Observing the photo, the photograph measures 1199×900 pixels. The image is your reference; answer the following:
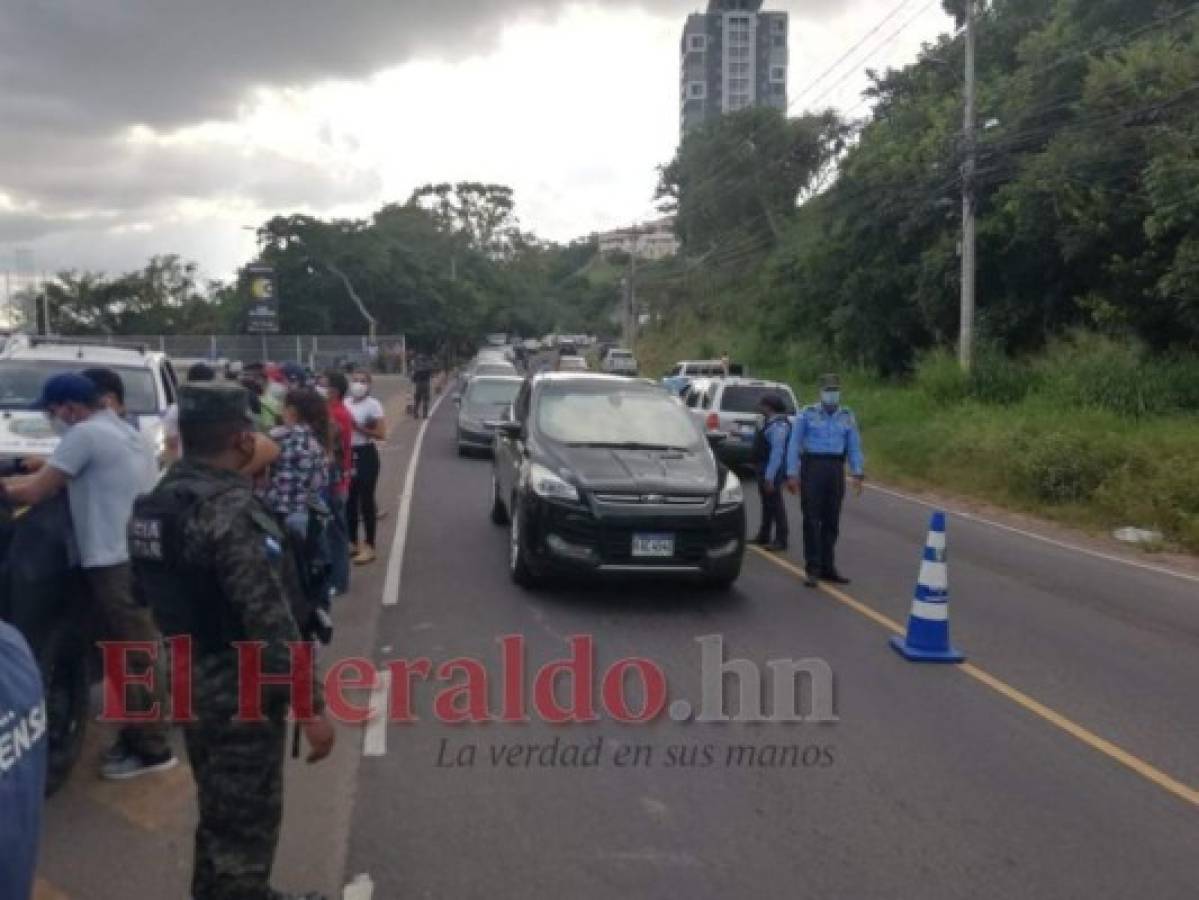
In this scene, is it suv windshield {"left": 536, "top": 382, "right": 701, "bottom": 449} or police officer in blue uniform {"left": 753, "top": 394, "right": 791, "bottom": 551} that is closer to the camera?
suv windshield {"left": 536, "top": 382, "right": 701, "bottom": 449}

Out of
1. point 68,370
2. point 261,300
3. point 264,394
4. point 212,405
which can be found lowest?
point 264,394

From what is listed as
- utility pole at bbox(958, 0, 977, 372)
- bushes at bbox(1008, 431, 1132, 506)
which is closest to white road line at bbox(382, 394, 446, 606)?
bushes at bbox(1008, 431, 1132, 506)

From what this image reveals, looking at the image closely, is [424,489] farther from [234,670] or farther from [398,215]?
[398,215]

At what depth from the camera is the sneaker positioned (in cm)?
549

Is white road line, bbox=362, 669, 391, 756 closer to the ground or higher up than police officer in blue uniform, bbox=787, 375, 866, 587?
closer to the ground

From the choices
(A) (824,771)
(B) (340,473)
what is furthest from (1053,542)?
(A) (824,771)

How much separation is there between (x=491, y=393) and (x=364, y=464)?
1192 centimetres

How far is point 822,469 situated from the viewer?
33.0 feet

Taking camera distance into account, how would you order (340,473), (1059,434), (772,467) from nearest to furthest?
(340,473), (772,467), (1059,434)

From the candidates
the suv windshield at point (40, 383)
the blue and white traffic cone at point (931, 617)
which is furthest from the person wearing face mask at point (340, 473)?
the blue and white traffic cone at point (931, 617)

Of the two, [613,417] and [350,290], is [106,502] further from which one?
[350,290]

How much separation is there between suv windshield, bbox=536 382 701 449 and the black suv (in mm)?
19

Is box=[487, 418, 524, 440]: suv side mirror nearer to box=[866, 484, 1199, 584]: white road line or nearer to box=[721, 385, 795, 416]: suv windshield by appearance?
box=[866, 484, 1199, 584]: white road line

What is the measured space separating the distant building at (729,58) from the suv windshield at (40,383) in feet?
390
